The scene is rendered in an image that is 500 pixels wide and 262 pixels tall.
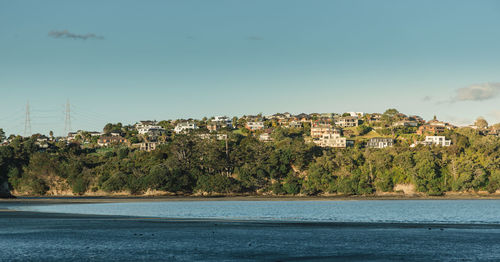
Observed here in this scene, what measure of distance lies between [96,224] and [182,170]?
70293 millimetres

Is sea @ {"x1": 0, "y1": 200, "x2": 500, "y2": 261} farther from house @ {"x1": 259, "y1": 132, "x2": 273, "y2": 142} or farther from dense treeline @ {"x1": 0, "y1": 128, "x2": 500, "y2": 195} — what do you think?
house @ {"x1": 259, "y1": 132, "x2": 273, "y2": 142}

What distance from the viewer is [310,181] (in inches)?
4405

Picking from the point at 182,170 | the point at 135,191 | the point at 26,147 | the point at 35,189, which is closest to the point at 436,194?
the point at 182,170

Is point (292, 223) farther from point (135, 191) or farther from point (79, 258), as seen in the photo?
point (135, 191)

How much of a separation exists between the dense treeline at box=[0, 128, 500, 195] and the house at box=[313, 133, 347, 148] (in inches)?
1940

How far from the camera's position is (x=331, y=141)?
176 metres

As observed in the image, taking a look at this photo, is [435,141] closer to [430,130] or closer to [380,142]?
[380,142]

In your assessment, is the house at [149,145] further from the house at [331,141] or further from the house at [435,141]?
the house at [435,141]

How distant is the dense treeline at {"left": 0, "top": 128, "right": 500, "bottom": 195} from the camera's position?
109 m

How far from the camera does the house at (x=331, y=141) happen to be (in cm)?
17325

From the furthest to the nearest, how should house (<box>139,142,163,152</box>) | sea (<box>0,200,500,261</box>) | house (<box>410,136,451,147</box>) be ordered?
house (<box>139,142,163,152</box>) < house (<box>410,136,451,147</box>) < sea (<box>0,200,500,261</box>)

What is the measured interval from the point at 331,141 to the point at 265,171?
6480cm

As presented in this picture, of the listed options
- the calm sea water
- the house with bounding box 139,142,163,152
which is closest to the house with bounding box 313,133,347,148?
the house with bounding box 139,142,163,152

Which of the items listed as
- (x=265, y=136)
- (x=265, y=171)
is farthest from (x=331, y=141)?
(x=265, y=171)
